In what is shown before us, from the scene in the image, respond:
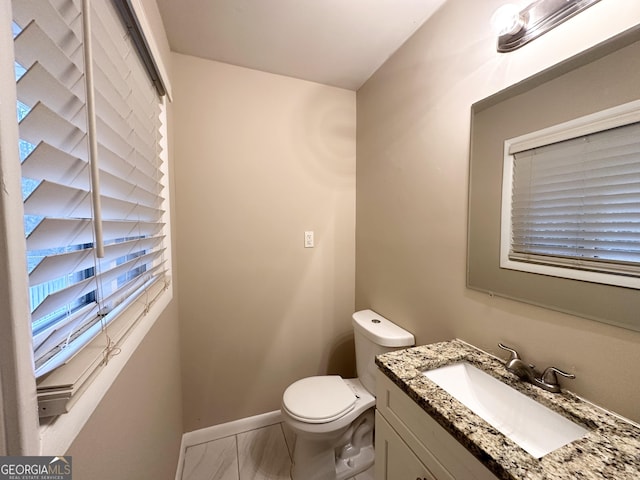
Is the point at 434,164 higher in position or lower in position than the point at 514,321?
higher

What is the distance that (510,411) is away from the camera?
0.80 m

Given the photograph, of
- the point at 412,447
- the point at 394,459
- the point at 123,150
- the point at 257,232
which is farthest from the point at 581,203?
the point at 257,232

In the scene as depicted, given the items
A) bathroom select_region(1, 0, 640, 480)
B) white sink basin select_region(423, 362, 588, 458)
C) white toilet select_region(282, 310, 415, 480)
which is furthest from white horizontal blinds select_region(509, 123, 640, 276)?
white toilet select_region(282, 310, 415, 480)

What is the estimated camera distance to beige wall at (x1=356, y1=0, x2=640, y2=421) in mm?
680

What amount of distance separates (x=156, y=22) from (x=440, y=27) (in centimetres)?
127

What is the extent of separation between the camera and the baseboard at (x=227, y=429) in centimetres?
153

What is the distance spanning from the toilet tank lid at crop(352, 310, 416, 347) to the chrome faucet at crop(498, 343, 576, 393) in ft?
1.65

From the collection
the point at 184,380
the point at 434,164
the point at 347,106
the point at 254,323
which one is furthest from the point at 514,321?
the point at 184,380

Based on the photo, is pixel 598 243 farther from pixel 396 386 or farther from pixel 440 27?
pixel 440 27

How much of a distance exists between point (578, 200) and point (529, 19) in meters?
0.60

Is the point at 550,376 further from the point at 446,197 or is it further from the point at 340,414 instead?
the point at 340,414

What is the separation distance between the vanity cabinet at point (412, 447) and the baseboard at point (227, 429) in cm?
98

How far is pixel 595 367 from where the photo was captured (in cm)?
68

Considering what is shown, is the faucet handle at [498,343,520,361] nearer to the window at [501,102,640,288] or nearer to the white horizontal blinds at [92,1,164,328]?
the window at [501,102,640,288]
